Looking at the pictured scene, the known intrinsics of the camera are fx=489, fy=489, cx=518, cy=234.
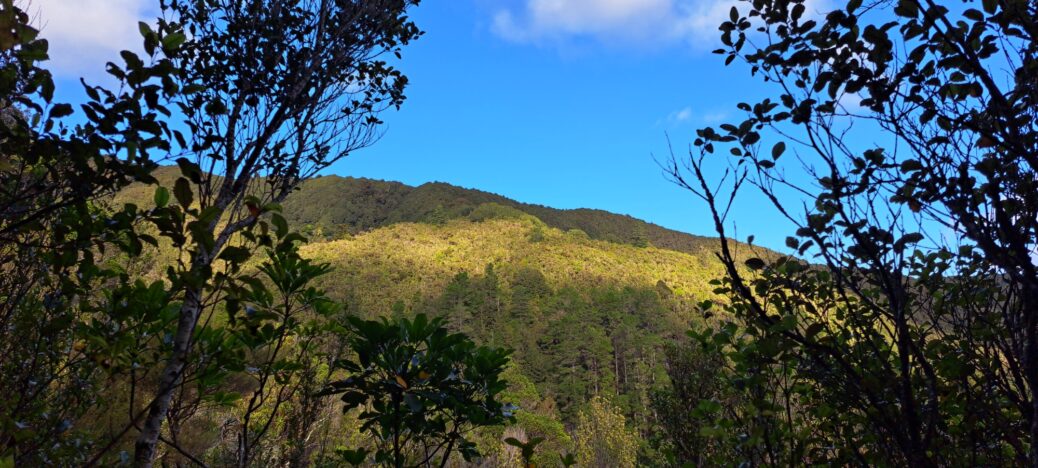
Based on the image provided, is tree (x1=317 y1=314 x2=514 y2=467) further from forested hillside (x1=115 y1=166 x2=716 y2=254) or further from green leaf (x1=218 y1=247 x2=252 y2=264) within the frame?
forested hillside (x1=115 y1=166 x2=716 y2=254)

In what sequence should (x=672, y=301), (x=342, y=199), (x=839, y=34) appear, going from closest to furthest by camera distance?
(x=839, y=34), (x=672, y=301), (x=342, y=199)

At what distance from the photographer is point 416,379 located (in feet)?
6.50

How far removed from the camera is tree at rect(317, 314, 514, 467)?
6.47ft

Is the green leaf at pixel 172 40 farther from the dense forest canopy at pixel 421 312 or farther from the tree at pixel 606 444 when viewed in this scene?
the tree at pixel 606 444

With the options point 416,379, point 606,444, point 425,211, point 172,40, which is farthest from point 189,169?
point 425,211

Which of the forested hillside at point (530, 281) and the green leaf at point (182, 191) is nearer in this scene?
the green leaf at point (182, 191)

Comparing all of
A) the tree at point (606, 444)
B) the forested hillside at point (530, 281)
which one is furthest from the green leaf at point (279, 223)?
the tree at point (606, 444)

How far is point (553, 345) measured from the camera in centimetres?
5062

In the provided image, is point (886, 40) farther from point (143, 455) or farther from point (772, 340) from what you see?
point (143, 455)

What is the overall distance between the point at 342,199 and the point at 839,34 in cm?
12569

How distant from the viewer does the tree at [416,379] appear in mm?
1971

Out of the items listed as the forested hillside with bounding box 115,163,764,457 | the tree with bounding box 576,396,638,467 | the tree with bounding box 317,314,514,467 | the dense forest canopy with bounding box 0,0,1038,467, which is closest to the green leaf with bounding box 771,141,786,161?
the dense forest canopy with bounding box 0,0,1038,467

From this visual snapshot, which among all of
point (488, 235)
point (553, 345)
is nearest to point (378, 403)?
point (553, 345)

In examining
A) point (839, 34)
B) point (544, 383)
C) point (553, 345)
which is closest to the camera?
point (839, 34)
